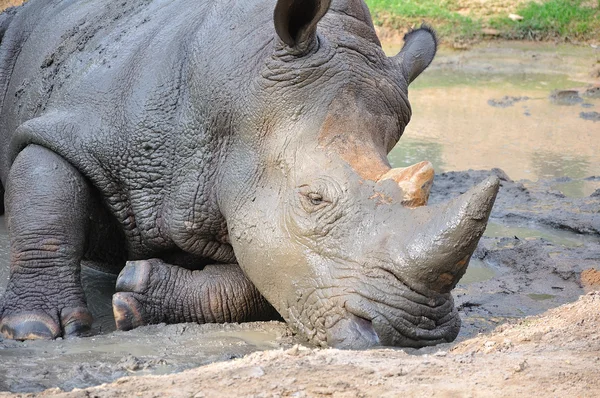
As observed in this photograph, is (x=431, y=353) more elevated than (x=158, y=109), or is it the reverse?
(x=158, y=109)

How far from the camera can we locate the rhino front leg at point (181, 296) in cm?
462

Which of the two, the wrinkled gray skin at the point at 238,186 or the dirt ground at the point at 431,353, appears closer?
the dirt ground at the point at 431,353

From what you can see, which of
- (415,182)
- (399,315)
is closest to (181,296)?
(399,315)

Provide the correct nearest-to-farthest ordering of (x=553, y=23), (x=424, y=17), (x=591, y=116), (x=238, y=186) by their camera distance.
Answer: (x=238, y=186) → (x=591, y=116) → (x=424, y=17) → (x=553, y=23)

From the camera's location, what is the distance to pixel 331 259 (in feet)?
13.3

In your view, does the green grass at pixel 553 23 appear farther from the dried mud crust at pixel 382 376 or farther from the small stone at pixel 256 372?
the small stone at pixel 256 372

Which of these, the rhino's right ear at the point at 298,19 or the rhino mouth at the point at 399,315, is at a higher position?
the rhino's right ear at the point at 298,19

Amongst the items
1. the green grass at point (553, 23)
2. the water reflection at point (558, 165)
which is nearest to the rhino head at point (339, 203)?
the water reflection at point (558, 165)

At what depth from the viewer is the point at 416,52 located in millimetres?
5258

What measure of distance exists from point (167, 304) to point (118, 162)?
759 mm

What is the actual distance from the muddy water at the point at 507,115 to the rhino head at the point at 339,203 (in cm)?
427

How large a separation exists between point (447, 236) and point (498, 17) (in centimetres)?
1469

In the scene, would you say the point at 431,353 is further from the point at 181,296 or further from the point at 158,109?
the point at 158,109

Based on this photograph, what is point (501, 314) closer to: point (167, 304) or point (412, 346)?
point (412, 346)
